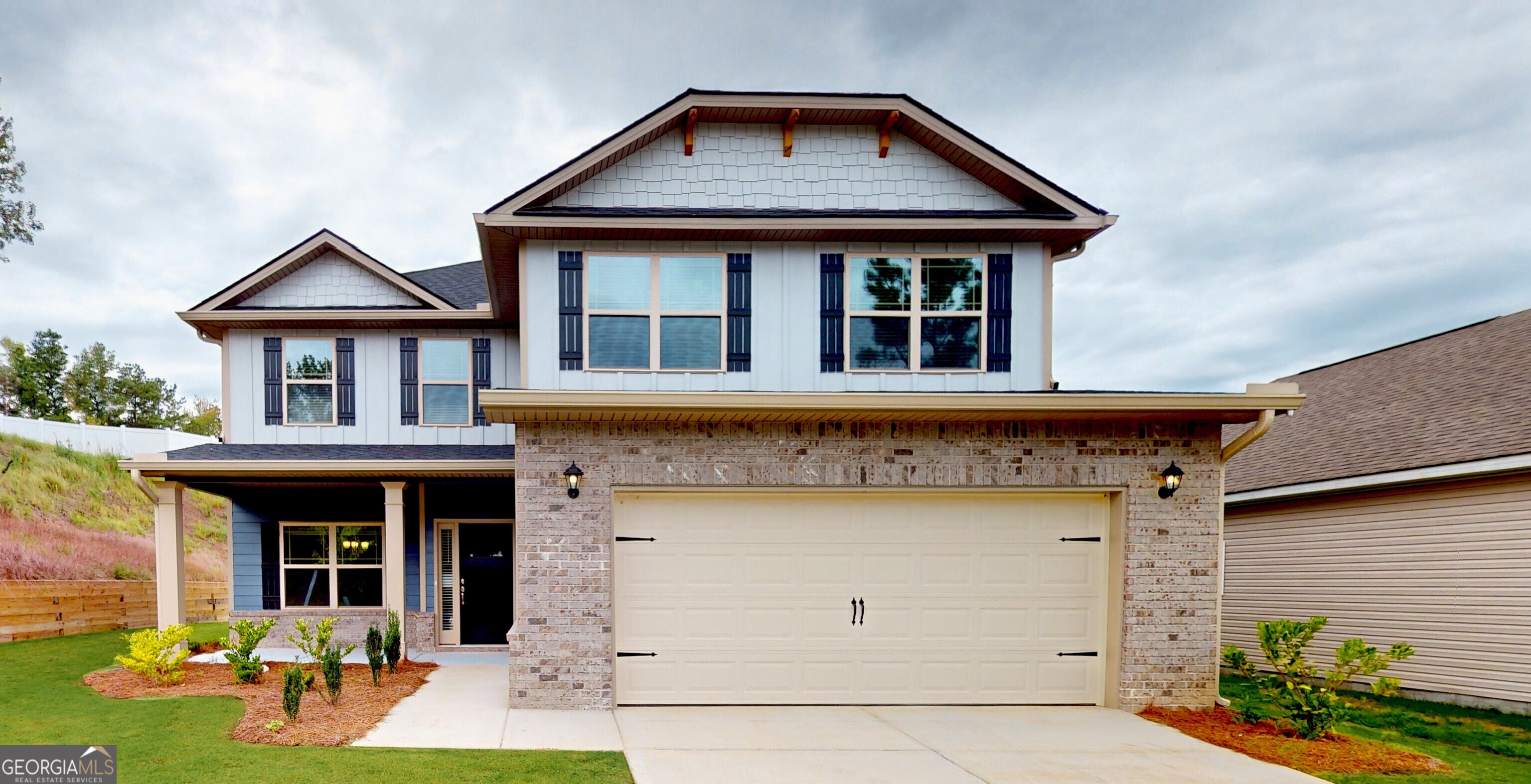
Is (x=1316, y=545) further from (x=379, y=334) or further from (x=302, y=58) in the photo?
(x=302, y=58)

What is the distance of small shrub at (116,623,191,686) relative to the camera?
7.91m

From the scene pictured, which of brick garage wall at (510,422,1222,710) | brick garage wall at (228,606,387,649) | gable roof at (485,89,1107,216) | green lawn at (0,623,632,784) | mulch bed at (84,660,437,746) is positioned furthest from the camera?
brick garage wall at (228,606,387,649)

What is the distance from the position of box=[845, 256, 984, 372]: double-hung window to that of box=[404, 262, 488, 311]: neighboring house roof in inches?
232

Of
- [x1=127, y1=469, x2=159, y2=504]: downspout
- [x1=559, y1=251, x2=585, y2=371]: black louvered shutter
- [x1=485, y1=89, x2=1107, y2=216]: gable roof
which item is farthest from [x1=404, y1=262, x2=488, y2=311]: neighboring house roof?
[x1=127, y1=469, x2=159, y2=504]: downspout

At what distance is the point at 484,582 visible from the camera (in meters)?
10.8

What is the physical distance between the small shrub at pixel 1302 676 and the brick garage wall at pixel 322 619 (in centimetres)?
1107

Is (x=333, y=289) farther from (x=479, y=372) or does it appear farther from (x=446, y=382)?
(x=479, y=372)

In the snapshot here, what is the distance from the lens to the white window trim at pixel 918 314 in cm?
776

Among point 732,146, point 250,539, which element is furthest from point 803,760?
point 250,539

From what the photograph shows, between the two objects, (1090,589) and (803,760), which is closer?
(803,760)

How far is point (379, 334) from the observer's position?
10.9 metres

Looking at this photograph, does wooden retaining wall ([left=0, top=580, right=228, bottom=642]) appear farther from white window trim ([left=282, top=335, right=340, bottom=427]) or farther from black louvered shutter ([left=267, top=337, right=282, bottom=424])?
white window trim ([left=282, top=335, right=340, bottom=427])

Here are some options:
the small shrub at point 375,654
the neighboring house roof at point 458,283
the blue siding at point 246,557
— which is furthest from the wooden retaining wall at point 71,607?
the neighboring house roof at point 458,283

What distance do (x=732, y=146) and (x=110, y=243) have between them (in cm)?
4126
